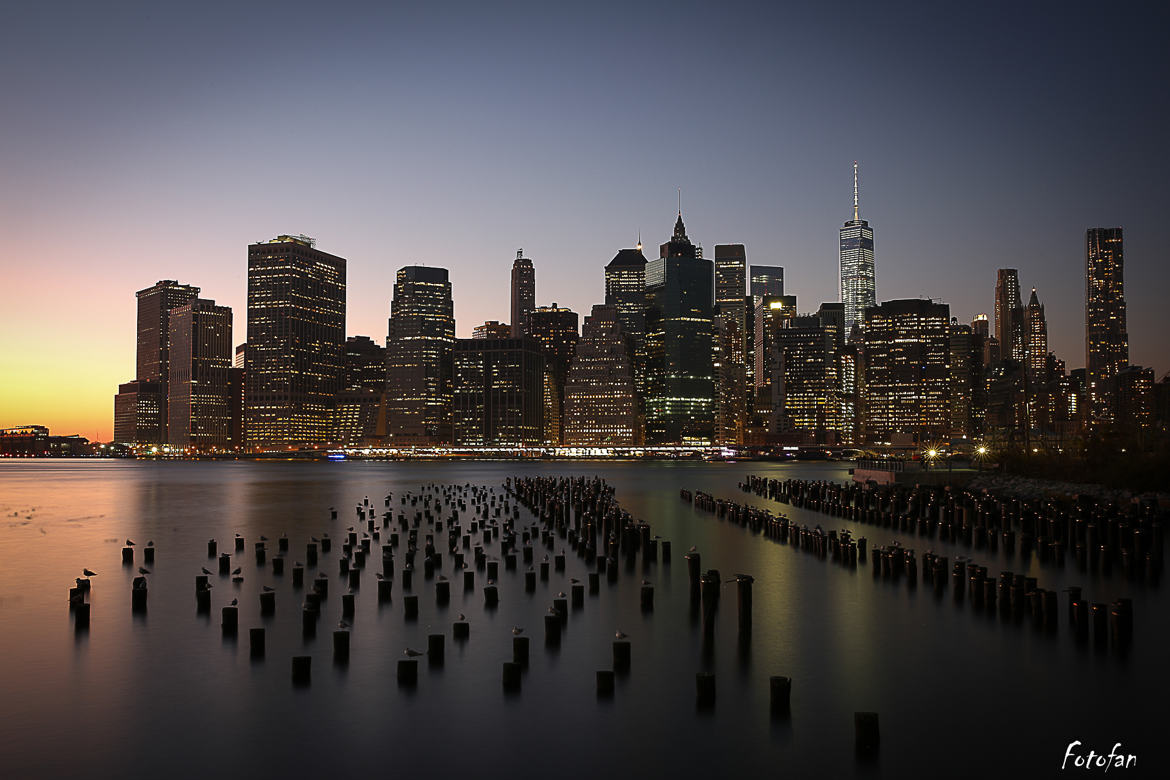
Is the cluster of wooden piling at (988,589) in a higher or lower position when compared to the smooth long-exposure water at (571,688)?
higher

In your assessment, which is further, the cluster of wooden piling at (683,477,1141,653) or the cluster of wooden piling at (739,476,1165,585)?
the cluster of wooden piling at (739,476,1165,585)

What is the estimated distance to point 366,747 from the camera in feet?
53.9

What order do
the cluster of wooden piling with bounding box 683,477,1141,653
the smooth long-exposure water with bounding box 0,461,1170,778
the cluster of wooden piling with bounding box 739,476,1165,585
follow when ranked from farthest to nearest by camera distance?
the cluster of wooden piling with bounding box 739,476,1165,585
the cluster of wooden piling with bounding box 683,477,1141,653
the smooth long-exposure water with bounding box 0,461,1170,778

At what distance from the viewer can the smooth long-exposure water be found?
1596cm

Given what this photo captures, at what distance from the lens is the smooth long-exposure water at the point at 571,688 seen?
16.0 metres

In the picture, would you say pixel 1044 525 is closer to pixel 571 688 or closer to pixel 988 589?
pixel 988 589

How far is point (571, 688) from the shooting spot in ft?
65.1

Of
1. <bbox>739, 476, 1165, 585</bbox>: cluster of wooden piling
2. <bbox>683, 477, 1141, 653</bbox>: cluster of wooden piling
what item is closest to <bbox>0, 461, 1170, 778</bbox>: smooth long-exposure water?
<bbox>683, 477, 1141, 653</bbox>: cluster of wooden piling

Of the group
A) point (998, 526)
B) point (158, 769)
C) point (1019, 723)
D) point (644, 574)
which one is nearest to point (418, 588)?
point (644, 574)

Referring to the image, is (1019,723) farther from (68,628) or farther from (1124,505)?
(1124,505)

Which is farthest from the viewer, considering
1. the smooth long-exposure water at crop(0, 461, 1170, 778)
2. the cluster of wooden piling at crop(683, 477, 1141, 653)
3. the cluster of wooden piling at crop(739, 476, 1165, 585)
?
the cluster of wooden piling at crop(739, 476, 1165, 585)

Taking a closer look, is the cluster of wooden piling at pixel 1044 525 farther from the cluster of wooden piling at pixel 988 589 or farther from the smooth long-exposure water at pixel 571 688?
the smooth long-exposure water at pixel 571 688

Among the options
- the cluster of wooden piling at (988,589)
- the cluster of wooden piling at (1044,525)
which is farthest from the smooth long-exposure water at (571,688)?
the cluster of wooden piling at (1044,525)

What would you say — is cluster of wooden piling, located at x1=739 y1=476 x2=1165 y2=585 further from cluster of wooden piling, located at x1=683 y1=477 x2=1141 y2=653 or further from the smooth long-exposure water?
the smooth long-exposure water
